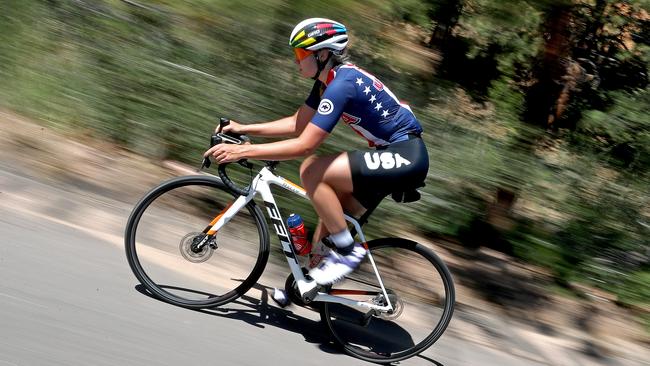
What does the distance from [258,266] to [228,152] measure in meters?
0.80

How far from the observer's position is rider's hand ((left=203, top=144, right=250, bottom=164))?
13.4 feet

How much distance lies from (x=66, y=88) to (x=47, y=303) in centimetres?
266

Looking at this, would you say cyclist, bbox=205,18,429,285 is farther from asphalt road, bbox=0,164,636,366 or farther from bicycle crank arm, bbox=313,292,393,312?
asphalt road, bbox=0,164,636,366

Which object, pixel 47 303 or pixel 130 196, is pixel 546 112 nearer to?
pixel 130 196

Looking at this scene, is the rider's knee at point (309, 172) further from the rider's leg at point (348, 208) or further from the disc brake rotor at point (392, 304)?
the disc brake rotor at point (392, 304)

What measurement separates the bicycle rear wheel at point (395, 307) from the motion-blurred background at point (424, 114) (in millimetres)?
883

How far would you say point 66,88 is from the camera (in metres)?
6.16

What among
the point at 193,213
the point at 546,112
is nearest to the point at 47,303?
the point at 193,213

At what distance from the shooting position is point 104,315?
405 centimetres

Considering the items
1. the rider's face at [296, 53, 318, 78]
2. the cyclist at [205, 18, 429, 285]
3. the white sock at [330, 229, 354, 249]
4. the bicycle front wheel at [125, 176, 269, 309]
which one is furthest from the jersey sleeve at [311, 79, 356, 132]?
the bicycle front wheel at [125, 176, 269, 309]

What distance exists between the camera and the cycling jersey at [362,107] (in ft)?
12.9

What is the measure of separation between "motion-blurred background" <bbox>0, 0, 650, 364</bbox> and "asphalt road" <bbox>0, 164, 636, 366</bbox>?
511 mm

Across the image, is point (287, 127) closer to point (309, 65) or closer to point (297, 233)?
point (309, 65)

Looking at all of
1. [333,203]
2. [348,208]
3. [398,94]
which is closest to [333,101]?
[333,203]
